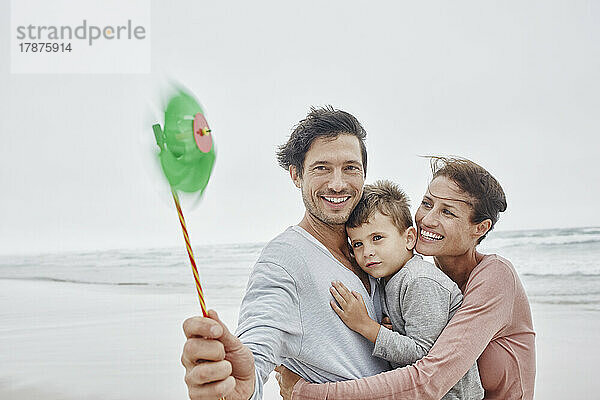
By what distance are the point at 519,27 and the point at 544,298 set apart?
217 cm

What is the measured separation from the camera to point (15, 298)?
598 cm

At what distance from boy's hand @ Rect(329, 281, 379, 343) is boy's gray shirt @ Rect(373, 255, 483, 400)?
1.0 inches

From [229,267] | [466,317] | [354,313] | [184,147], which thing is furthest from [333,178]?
[229,267]

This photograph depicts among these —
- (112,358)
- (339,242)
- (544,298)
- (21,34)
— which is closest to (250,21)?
(21,34)

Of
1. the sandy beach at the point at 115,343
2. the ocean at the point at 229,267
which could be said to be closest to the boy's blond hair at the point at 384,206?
the sandy beach at the point at 115,343

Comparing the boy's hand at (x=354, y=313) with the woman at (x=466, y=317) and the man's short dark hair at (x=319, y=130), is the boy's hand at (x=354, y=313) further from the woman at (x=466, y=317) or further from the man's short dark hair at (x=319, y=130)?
the man's short dark hair at (x=319, y=130)

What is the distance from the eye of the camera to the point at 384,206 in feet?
6.21

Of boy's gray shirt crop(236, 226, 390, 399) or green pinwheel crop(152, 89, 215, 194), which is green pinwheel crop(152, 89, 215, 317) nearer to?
green pinwheel crop(152, 89, 215, 194)

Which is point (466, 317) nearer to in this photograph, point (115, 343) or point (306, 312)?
point (306, 312)

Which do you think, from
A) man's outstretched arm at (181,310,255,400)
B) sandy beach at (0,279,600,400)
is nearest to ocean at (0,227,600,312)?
sandy beach at (0,279,600,400)

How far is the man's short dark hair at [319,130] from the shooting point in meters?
1.97

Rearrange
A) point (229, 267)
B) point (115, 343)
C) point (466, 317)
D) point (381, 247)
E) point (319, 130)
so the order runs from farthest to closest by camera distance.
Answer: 1. point (229, 267)
2. point (115, 343)
3. point (319, 130)
4. point (381, 247)
5. point (466, 317)

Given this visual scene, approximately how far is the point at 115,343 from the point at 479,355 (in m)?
4.23

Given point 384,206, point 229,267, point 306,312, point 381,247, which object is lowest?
point 229,267
